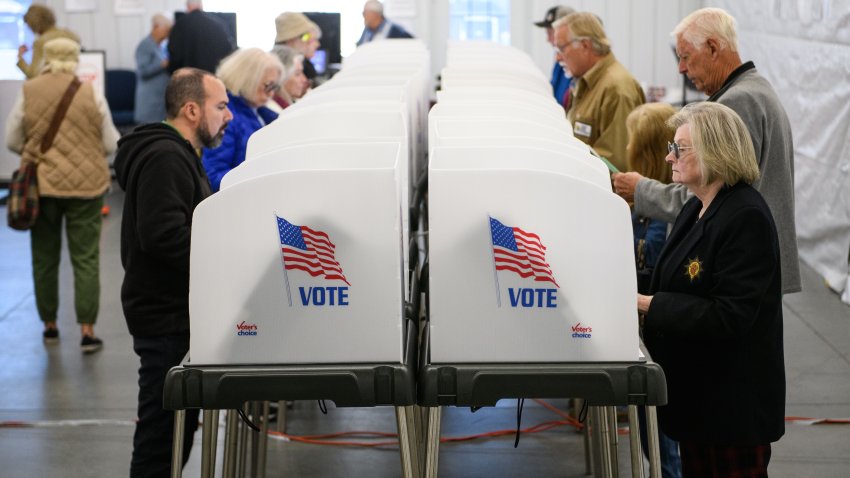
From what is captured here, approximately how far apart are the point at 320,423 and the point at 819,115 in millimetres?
4527

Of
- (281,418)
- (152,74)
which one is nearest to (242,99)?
(281,418)

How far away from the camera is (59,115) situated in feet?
18.8

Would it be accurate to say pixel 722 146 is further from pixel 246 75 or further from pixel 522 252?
pixel 246 75

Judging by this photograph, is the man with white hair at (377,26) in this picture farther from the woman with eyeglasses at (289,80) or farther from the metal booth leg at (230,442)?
the metal booth leg at (230,442)

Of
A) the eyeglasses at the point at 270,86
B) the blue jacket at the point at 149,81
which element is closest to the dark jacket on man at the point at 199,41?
the blue jacket at the point at 149,81

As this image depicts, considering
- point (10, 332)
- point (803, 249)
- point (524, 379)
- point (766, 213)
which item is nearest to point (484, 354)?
point (524, 379)

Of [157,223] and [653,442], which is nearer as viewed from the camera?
[653,442]

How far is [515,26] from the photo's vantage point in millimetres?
12602

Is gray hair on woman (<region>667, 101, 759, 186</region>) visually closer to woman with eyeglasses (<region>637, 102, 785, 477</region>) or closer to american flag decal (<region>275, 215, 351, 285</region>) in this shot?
woman with eyeglasses (<region>637, 102, 785, 477</region>)

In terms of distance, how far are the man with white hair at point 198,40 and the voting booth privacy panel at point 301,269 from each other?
8.59 metres

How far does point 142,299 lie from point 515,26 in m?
9.89

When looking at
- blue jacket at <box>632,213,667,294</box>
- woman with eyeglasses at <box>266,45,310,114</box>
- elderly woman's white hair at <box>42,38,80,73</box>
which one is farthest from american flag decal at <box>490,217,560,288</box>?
elderly woman's white hair at <box>42,38,80,73</box>

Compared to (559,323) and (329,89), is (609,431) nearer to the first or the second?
(559,323)

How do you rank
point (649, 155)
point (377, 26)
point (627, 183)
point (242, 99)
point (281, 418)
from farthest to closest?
point (377, 26), point (281, 418), point (242, 99), point (649, 155), point (627, 183)
